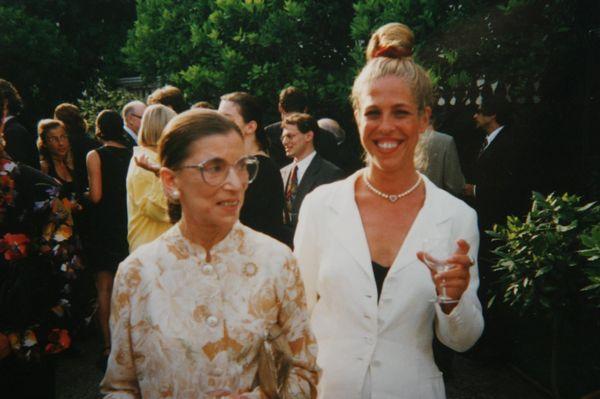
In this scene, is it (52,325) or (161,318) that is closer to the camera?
(161,318)

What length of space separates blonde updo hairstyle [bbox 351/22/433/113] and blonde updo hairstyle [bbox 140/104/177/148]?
7.27 ft

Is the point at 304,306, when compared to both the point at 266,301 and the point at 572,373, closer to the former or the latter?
the point at 266,301

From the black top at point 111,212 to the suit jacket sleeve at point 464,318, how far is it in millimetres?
3874

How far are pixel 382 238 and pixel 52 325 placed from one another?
1.65 meters

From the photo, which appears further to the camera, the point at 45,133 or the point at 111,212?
the point at 45,133

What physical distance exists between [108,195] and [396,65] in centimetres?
380

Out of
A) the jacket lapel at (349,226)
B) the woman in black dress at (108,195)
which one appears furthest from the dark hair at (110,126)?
the jacket lapel at (349,226)

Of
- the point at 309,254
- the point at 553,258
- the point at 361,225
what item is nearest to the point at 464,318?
the point at 361,225

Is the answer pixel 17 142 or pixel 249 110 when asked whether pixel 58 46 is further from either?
pixel 249 110

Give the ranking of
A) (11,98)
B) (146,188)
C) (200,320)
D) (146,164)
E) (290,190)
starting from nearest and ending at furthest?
(200,320)
(146,164)
(146,188)
(290,190)
(11,98)

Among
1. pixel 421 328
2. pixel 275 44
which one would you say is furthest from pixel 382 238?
pixel 275 44

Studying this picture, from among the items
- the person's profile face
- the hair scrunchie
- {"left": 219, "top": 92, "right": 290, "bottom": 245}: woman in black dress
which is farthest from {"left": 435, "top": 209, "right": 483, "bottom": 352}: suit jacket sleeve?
the person's profile face

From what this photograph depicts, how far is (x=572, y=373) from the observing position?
470 cm

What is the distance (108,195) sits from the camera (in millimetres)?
5562
